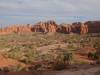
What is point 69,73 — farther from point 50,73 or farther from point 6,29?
point 6,29

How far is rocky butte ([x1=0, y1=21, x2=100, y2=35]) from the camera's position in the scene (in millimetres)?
115000

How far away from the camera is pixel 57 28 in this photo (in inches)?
5094

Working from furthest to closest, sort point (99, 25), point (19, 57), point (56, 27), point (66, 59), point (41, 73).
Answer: point (56, 27)
point (99, 25)
point (19, 57)
point (66, 59)
point (41, 73)

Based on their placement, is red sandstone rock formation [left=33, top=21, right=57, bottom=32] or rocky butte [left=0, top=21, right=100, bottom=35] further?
Result: red sandstone rock formation [left=33, top=21, right=57, bottom=32]

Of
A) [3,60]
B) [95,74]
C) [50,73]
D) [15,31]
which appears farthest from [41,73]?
[15,31]

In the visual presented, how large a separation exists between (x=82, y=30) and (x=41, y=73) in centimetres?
9934

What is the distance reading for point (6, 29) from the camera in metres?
Answer: 140

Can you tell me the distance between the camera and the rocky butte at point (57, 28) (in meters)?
115

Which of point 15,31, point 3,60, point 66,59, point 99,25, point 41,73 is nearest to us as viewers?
point 41,73

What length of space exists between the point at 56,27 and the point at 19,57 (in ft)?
331

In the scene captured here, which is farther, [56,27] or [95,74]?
[56,27]

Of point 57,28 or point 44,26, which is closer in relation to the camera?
point 57,28

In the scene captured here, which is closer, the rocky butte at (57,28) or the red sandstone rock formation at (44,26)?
the rocky butte at (57,28)

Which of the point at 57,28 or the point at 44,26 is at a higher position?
the point at 44,26
